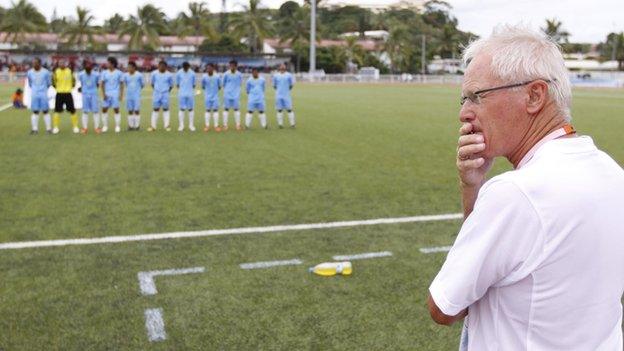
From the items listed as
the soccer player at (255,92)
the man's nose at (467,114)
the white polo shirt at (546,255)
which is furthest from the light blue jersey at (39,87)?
the white polo shirt at (546,255)

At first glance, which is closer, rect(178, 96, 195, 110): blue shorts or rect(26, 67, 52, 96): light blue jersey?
rect(26, 67, 52, 96): light blue jersey

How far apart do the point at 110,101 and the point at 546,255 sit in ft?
53.2

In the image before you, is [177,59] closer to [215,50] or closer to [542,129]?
[215,50]

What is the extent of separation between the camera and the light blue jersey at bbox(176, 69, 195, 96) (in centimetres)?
1697

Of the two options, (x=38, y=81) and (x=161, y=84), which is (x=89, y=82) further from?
(x=161, y=84)

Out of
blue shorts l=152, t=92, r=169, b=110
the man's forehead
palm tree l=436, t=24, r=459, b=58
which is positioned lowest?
blue shorts l=152, t=92, r=169, b=110

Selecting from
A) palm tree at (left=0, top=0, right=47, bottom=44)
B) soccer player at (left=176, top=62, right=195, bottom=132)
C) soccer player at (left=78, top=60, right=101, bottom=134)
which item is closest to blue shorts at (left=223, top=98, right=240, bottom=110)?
soccer player at (left=176, top=62, right=195, bottom=132)

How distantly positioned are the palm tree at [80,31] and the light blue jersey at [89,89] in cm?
6007

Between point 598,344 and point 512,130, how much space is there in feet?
1.95

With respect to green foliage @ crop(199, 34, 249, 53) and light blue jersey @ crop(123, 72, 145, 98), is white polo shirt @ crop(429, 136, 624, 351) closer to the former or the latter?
light blue jersey @ crop(123, 72, 145, 98)

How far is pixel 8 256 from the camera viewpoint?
5.71 meters

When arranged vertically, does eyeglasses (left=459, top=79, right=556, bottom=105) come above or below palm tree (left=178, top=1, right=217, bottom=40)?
below

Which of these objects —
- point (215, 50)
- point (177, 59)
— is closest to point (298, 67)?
point (215, 50)

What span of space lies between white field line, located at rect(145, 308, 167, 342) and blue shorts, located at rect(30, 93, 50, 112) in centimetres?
1247
